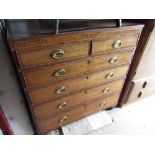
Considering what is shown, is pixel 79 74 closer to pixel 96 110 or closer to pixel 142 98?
pixel 96 110

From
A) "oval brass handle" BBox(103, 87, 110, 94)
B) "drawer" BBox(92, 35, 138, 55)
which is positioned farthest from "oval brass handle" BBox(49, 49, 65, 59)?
"oval brass handle" BBox(103, 87, 110, 94)

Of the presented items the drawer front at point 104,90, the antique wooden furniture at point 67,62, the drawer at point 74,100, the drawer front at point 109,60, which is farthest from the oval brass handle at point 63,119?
the drawer front at point 109,60

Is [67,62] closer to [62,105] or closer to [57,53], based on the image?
[57,53]

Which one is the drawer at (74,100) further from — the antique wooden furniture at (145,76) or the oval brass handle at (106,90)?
the antique wooden furniture at (145,76)

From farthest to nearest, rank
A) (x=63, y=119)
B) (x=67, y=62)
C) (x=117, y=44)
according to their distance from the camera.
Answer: (x=63, y=119), (x=117, y=44), (x=67, y=62)

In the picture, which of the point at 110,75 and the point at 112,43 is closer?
the point at 112,43

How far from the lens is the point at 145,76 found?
1.54 m

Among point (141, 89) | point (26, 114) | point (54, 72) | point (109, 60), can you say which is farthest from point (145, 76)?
point (26, 114)

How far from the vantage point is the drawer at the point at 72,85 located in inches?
42.1

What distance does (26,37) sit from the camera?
79 cm

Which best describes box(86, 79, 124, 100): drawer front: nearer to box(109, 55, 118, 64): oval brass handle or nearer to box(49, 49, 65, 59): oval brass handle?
box(109, 55, 118, 64): oval brass handle

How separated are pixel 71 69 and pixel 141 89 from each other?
956mm

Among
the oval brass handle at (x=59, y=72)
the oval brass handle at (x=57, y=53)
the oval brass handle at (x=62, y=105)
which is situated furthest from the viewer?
the oval brass handle at (x=62, y=105)
